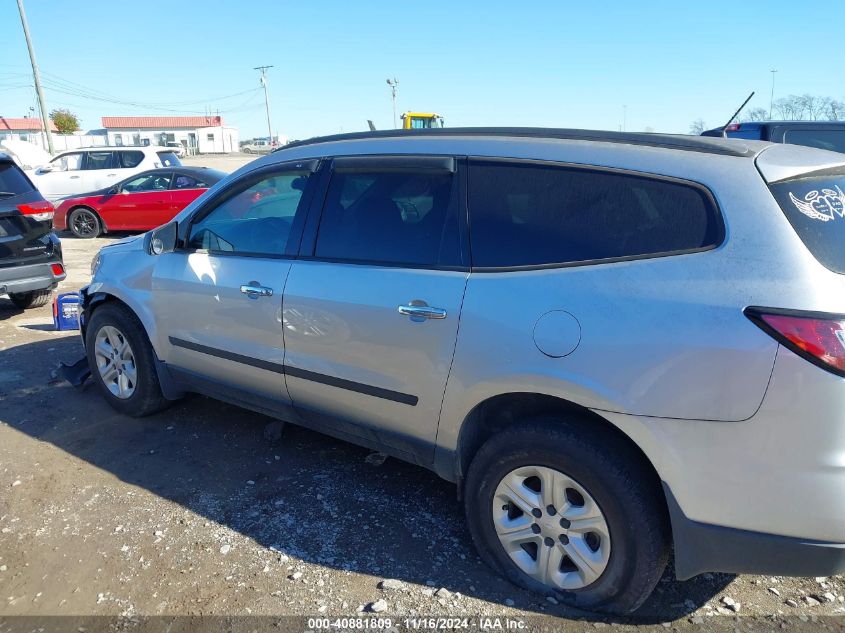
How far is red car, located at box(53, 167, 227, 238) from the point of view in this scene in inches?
512

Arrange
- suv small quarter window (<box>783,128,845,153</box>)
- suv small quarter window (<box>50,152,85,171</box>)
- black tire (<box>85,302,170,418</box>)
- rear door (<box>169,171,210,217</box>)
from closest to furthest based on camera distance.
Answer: black tire (<box>85,302,170,418</box>) < suv small quarter window (<box>783,128,845,153</box>) < rear door (<box>169,171,210,217</box>) < suv small quarter window (<box>50,152,85,171</box>)

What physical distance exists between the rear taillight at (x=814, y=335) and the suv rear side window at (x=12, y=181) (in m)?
Result: 6.98

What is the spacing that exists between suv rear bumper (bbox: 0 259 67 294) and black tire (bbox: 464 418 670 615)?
580 cm

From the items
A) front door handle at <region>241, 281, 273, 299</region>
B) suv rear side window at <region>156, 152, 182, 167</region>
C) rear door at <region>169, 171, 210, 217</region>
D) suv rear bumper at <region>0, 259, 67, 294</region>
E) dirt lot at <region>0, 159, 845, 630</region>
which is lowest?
dirt lot at <region>0, 159, 845, 630</region>

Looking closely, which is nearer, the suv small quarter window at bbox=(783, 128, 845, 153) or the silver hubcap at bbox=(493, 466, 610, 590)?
the silver hubcap at bbox=(493, 466, 610, 590)

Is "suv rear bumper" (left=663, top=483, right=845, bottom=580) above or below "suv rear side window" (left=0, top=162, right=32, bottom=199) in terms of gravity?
below

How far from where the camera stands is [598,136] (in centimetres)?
270

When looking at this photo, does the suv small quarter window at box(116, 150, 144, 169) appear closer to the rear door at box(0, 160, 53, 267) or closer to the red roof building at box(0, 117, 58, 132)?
the rear door at box(0, 160, 53, 267)

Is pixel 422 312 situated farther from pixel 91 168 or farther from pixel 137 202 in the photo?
pixel 91 168

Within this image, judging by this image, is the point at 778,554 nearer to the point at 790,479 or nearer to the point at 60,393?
the point at 790,479

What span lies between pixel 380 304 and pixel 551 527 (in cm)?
120

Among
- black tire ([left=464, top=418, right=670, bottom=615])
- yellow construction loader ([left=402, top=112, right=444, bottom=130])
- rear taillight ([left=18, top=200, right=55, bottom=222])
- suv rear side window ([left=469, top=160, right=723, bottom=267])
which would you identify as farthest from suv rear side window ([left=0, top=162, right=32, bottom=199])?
yellow construction loader ([left=402, top=112, right=444, bottom=130])

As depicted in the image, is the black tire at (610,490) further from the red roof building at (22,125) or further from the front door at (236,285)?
the red roof building at (22,125)

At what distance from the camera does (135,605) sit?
2.70m
